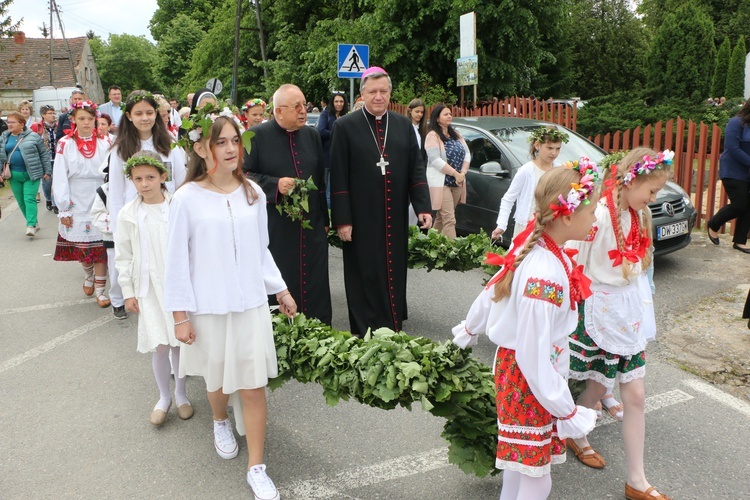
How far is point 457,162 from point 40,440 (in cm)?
547

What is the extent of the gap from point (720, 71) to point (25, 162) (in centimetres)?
3164

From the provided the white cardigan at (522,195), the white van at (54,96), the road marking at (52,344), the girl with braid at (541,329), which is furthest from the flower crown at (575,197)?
the white van at (54,96)

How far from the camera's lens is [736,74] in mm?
31359

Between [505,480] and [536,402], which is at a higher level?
[536,402]

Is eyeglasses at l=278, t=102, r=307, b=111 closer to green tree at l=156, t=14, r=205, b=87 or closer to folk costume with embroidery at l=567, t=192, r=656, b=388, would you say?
folk costume with embroidery at l=567, t=192, r=656, b=388

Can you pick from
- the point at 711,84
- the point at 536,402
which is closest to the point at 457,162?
the point at 536,402

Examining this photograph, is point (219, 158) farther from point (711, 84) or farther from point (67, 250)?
point (711, 84)

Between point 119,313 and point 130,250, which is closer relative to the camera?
point 130,250

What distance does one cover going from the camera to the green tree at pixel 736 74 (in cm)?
3109

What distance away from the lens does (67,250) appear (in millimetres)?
7387

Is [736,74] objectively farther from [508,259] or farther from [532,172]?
[508,259]

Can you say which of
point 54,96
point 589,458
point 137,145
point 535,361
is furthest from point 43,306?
point 54,96

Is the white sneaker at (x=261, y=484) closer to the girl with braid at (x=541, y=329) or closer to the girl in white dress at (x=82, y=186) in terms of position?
the girl with braid at (x=541, y=329)

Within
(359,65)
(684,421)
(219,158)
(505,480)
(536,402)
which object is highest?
(359,65)
